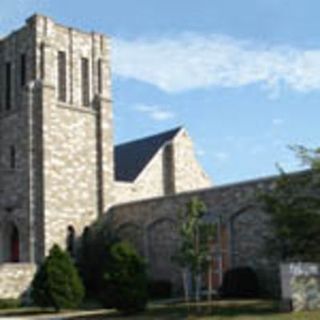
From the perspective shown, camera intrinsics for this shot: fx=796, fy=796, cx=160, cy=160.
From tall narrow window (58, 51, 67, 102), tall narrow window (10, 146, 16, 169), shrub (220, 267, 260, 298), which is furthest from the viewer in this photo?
tall narrow window (58, 51, 67, 102)

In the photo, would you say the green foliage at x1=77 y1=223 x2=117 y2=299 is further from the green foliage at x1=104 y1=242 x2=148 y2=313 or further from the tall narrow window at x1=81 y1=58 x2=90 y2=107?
the green foliage at x1=104 y1=242 x2=148 y2=313

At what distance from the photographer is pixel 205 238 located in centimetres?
2650

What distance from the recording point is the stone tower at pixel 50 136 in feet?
136

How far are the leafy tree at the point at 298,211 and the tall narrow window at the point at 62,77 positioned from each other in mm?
18284

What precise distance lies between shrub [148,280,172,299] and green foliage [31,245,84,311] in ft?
17.0

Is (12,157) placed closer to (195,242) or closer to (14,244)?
(14,244)

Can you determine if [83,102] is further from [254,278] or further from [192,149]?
[254,278]

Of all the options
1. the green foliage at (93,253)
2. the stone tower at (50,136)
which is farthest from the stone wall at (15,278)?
the green foliage at (93,253)

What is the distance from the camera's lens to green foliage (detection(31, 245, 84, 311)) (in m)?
31.8

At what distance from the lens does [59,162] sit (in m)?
42.0

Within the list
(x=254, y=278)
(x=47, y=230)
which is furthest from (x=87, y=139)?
(x=254, y=278)

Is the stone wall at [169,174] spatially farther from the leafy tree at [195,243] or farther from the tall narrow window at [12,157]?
the leafy tree at [195,243]

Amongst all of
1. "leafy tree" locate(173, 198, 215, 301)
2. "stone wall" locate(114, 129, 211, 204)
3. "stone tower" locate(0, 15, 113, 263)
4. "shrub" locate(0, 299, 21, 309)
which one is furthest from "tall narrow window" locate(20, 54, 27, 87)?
"leafy tree" locate(173, 198, 215, 301)

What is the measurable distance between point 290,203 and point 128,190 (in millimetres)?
20545
